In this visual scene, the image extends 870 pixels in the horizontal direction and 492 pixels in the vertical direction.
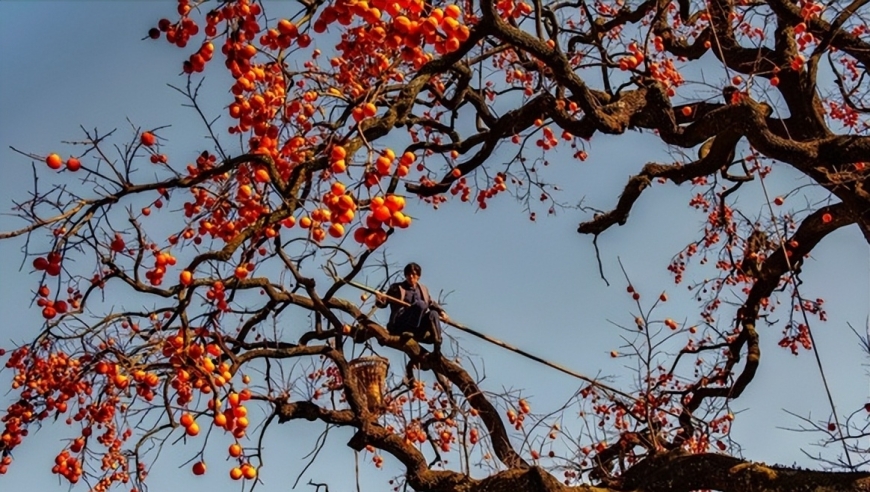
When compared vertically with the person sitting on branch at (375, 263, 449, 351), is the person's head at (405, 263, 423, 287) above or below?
above

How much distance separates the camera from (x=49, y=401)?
389cm

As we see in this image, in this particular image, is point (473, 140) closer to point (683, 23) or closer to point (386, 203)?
point (683, 23)

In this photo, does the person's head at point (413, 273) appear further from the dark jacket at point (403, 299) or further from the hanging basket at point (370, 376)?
the hanging basket at point (370, 376)

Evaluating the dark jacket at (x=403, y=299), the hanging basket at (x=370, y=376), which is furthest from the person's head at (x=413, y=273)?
the hanging basket at (x=370, y=376)

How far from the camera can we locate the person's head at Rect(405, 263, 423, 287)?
4590 millimetres

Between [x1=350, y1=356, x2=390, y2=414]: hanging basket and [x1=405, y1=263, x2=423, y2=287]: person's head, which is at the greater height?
[x1=405, y1=263, x2=423, y2=287]: person's head

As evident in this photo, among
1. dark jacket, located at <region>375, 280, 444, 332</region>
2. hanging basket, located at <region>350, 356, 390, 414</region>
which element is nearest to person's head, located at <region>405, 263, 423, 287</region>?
dark jacket, located at <region>375, 280, 444, 332</region>

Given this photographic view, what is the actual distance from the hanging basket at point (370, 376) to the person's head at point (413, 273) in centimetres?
49

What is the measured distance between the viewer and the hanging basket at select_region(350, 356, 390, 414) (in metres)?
4.67

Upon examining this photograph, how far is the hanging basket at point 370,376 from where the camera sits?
4.67m

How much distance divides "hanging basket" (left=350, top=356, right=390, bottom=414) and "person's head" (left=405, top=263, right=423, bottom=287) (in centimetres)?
49

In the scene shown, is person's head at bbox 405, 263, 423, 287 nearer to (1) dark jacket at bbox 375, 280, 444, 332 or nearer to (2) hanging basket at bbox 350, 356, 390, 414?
(1) dark jacket at bbox 375, 280, 444, 332

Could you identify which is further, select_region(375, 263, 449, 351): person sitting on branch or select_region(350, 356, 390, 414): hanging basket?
select_region(350, 356, 390, 414): hanging basket

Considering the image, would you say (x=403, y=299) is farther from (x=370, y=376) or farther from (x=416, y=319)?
(x=370, y=376)
